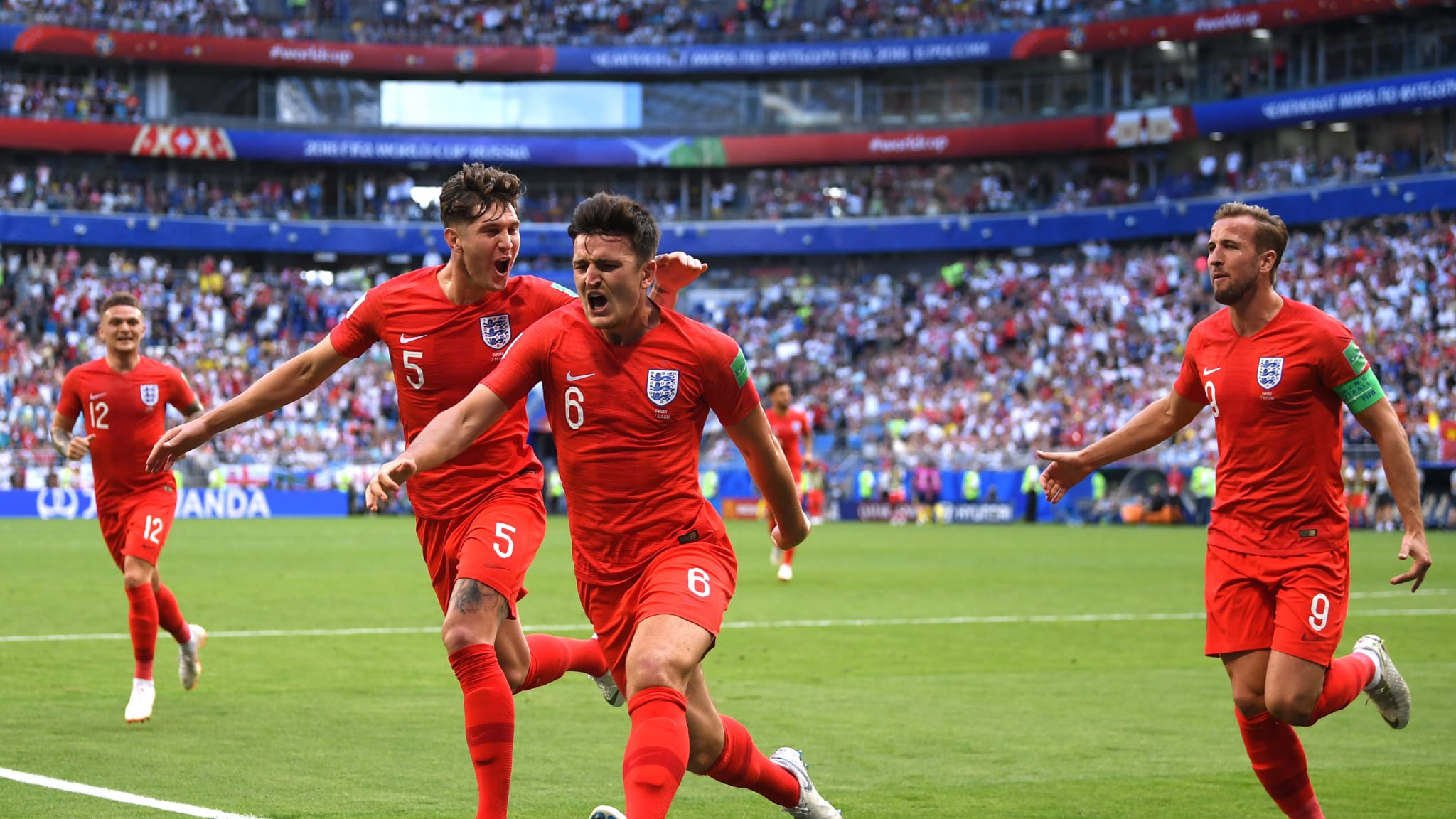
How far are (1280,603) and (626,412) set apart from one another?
2.93m

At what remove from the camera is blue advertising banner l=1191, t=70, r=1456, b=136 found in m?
47.7

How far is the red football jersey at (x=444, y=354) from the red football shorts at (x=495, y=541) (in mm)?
79

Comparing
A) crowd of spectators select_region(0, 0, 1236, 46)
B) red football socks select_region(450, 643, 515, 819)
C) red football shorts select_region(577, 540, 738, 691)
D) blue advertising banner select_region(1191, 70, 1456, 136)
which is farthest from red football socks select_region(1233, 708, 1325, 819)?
crowd of spectators select_region(0, 0, 1236, 46)

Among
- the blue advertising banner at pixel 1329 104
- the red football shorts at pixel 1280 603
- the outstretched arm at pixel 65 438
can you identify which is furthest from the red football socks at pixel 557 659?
the blue advertising banner at pixel 1329 104

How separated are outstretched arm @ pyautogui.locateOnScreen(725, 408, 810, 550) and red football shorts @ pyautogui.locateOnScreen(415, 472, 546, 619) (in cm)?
112

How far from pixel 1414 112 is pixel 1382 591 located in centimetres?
3506

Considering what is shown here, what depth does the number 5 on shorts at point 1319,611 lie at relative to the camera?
674cm

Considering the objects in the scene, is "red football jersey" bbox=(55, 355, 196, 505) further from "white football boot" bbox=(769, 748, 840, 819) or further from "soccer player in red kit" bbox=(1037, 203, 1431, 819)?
"soccer player in red kit" bbox=(1037, 203, 1431, 819)

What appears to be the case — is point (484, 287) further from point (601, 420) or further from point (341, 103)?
point (341, 103)

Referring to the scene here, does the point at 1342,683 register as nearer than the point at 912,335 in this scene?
Yes

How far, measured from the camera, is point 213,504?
1655 inches

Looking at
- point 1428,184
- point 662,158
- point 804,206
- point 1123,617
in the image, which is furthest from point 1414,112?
point 1123,617

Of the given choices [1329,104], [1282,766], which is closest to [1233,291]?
[1282,766]

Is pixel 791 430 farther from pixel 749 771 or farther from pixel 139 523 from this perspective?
pixel 749 771
